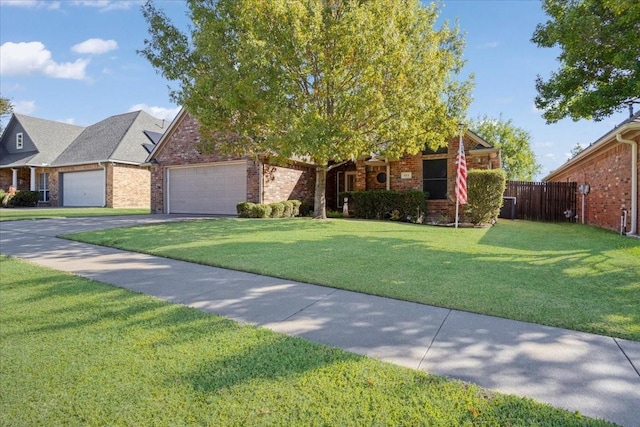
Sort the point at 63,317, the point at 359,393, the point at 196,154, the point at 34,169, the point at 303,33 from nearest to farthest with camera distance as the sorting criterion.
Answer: the point at 359,393 → the point at 63,317 → the point at 303,33 → the point at 196,154 → the point at 34,169

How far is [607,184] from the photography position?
460 inches

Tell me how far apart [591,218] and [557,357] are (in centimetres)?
1391

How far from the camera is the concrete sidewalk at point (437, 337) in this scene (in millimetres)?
2256

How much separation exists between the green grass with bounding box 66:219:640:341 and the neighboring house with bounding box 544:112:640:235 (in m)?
1.82

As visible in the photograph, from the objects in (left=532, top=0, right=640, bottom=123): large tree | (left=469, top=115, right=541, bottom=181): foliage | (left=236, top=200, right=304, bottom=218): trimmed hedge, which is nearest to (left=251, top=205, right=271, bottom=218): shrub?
(left=236, top=200, right=304, bottom=218): trimmed hedge

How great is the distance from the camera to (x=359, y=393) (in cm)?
217

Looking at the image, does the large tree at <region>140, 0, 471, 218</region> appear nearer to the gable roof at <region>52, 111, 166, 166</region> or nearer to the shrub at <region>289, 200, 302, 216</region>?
the shrub at <region>289, 200, 302, 216</region>

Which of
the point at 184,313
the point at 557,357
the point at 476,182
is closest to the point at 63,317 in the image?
the point at 184,313

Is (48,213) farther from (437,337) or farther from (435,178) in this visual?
(437,337)

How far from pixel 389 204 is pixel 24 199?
77.8 ft

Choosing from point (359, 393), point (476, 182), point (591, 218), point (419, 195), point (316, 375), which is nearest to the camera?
point (359, 393)

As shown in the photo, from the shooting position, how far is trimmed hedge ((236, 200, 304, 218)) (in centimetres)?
1414

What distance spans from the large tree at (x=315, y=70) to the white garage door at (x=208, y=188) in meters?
3.59

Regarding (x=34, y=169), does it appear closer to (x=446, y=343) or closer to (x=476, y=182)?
(x=476, y=182)
